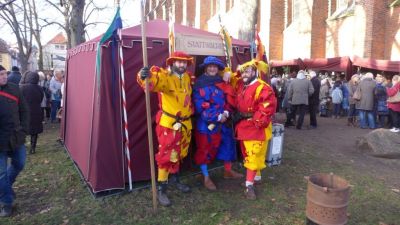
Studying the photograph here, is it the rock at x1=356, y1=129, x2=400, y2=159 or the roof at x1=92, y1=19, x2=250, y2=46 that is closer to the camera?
the roof at x1=92, y1=19, x2=250, y2=46

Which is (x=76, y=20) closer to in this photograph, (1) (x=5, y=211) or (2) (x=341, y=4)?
(1) (x=5, y=211)

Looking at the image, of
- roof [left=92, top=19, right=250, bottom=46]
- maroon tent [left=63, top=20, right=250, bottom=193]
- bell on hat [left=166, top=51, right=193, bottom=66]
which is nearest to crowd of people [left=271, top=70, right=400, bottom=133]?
roof [left=92, top=19, right=250, bottom=46]

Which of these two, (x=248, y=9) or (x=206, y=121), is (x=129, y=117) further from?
(x=248, y=9)

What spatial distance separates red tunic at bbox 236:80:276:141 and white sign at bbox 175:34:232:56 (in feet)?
3.01

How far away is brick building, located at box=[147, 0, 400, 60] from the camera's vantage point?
15.3 m

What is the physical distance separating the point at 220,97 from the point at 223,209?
57.2 inches

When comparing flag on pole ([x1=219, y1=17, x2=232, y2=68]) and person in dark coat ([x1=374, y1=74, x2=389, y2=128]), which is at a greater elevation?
flag on pole ([x1=219, y1=17, x2=232, y2=68])

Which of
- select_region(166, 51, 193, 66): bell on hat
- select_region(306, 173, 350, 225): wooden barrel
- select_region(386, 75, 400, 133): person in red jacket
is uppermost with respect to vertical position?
select_region(166, 51, 193, 66): bell on hat

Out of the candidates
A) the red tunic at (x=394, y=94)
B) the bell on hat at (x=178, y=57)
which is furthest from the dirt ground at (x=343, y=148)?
the bell on hat at (x=178, y=57)

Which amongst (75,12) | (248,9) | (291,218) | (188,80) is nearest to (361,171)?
(291,218)

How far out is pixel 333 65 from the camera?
49.7 feet

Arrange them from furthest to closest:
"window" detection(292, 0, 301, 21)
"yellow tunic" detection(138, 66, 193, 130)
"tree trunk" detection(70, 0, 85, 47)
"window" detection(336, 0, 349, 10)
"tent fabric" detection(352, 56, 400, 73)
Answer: "window" detection(292, 0, 301, 21) → "window" detection(336, 0, 349, 10) → "tent fabric" detection(352, 56, 400, 73) → "tree trunk" detection(70, 0, 85, 47) → "yellow tunic" detection(138, 66, 193, 130)

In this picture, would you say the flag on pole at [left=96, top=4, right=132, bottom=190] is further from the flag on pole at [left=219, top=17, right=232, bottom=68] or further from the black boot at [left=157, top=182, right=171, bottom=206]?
the flag on pole at [left=219, top=17, right=232, bottom=68]

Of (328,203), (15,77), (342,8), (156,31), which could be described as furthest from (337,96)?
(15,77)
